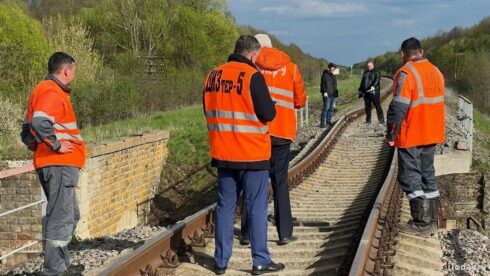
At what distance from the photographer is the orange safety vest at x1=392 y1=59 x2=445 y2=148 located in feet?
21.2

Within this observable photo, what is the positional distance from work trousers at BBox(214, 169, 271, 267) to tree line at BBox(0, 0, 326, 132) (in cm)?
1954

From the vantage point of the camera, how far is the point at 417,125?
6539 millimetres

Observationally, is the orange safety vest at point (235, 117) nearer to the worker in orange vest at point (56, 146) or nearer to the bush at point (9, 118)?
the worker in orange vest at point (56, 146)

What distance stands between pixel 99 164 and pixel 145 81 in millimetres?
21678

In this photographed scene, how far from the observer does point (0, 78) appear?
3152cm

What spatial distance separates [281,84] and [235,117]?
1.24m

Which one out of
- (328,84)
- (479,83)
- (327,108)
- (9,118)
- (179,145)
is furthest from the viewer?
(479,83)

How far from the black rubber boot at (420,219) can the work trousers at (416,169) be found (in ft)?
0.23

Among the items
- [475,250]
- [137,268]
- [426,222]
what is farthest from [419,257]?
[137,268]

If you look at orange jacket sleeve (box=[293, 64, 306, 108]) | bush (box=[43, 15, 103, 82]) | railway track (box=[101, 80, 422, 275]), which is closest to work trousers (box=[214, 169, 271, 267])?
railway track (box=[101, 80, 422, 275])

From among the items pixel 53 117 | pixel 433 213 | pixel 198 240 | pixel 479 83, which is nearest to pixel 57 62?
pixel 53 117

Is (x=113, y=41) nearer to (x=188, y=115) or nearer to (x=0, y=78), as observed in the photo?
(x=0, y=78)

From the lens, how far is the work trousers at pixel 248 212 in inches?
207

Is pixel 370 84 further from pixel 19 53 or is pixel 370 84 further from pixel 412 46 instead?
pixel 19 53
